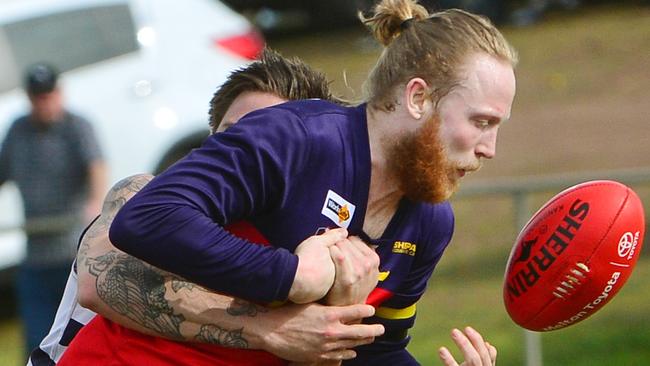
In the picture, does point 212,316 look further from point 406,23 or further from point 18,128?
point 18,128

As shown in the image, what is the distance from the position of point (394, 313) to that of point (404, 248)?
0.68 feet

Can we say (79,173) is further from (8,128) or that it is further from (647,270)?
(647,270)

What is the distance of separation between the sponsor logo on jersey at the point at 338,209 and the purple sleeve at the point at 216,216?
0.50 ft

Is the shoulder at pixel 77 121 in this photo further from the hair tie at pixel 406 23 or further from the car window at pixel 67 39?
the hair tie at pixel 406 23

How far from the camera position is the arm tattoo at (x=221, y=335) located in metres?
3.19

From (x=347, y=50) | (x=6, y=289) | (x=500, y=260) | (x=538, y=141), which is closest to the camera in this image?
(x=500, y=260)

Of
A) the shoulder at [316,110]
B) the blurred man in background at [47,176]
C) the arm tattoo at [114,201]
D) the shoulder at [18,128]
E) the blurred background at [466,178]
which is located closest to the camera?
the shoulder at [316,110]

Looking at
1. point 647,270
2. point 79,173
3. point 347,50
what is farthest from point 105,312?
point 347,50

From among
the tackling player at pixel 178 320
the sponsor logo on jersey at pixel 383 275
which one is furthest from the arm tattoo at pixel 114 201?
the sponsor logo on jersey at pixel 383 275

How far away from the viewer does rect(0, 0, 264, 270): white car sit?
8.24 metres

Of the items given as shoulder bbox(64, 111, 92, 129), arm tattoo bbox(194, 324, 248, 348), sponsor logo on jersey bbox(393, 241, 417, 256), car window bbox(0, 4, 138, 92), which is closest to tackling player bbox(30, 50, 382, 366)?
arm tattoo bbox(194, 324, 248, 348)

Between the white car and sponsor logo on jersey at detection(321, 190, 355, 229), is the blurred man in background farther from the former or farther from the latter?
sponsor logo on jersey at detection(321, 190, 355, 229)

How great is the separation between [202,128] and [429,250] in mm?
5156

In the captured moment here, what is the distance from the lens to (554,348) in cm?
705
